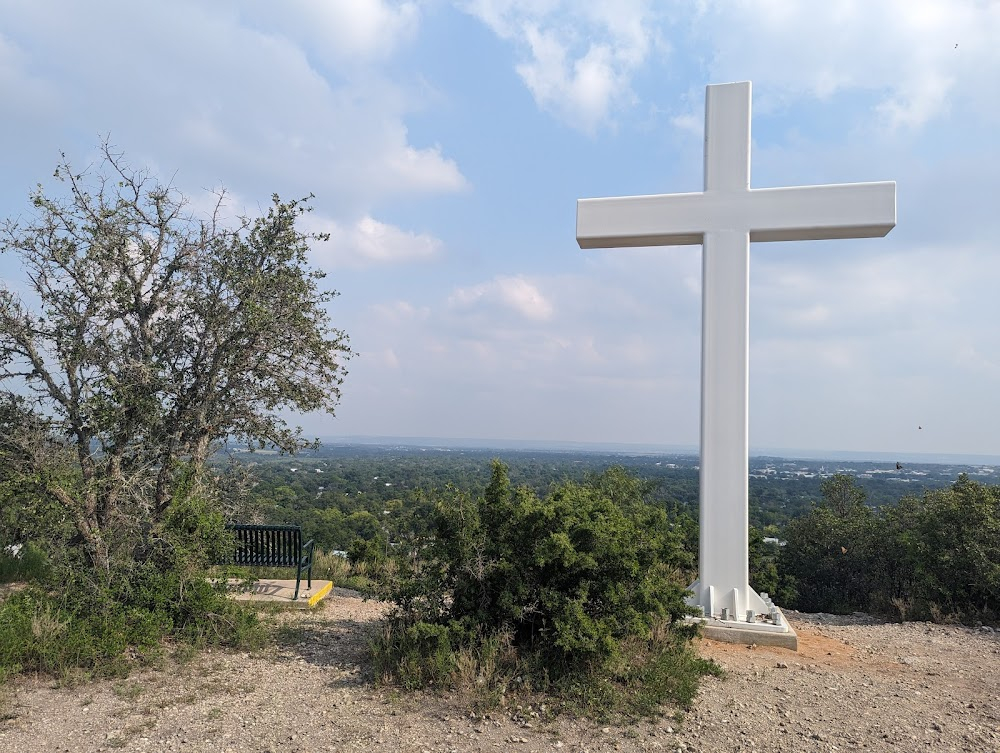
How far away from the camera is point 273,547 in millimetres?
7574

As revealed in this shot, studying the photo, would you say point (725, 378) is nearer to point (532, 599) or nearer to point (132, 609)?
point (532, 599)

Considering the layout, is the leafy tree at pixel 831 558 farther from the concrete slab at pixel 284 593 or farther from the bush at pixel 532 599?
the concrete slab at pixel 284 593

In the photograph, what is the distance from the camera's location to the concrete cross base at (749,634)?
5426 millimetres

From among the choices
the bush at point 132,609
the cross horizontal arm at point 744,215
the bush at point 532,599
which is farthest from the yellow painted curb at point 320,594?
the cross horizontal arm at point 744,215

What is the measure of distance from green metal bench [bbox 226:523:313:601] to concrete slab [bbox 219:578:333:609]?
134 millimetres

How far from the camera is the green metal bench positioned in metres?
7.46

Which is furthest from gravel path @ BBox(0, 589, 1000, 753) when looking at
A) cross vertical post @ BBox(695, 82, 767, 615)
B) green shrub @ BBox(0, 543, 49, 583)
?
green shrub @ BBox(0, 543, 49, 583)

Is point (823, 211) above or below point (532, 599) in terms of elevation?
above

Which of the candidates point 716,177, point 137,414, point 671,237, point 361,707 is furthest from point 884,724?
point 137,414

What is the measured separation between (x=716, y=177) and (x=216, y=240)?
5092mm

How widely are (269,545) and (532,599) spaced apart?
4.37 metres

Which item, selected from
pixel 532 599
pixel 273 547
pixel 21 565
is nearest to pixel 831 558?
pixel 532 599

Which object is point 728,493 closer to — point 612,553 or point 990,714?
point 612,553

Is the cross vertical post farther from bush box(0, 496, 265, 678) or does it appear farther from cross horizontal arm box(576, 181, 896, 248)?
bush box(0, 496, 265, 678)
